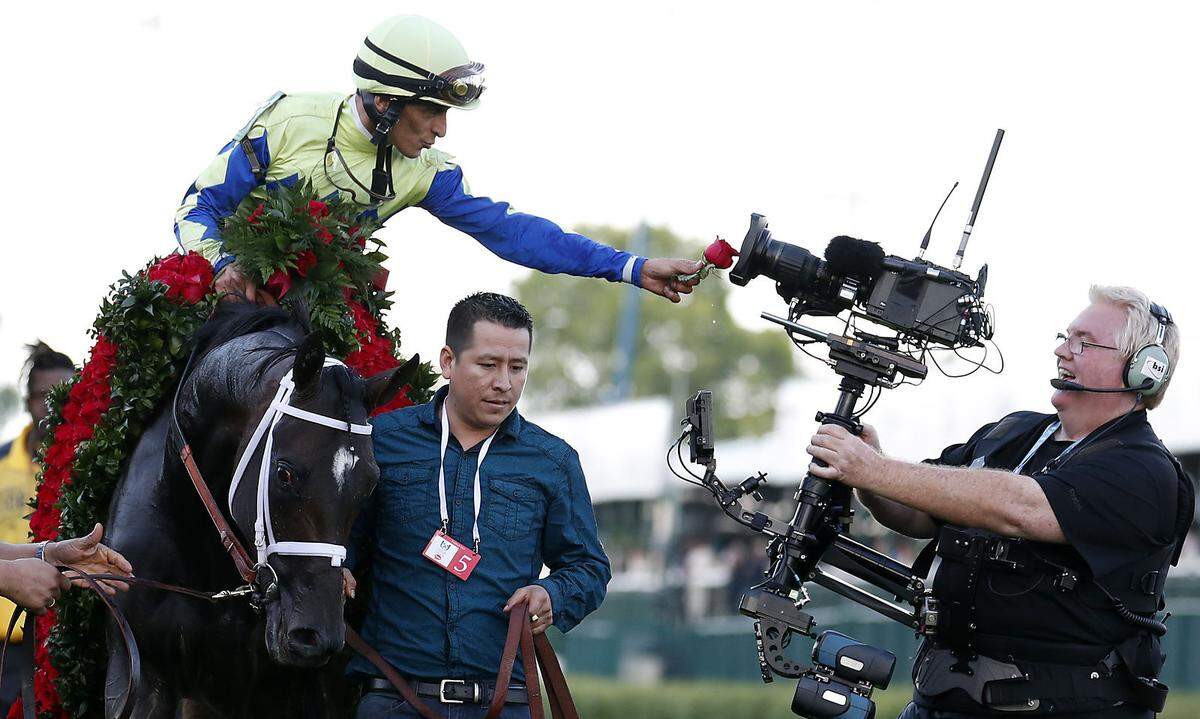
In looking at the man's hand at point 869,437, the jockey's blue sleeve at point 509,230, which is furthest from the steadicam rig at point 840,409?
the jockey's blue sleeve at point 509,230

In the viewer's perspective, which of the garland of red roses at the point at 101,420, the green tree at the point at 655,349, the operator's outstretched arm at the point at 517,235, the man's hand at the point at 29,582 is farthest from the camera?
the green tree at the point at 655,349

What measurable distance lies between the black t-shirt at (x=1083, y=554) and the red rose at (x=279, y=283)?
7.63ft

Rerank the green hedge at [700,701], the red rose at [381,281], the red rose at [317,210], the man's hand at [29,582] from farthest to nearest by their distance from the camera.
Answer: the green hedge at [700,701] → the red rose at [381,281] → the red rose at [317,210] → the man's hand at [29,582]

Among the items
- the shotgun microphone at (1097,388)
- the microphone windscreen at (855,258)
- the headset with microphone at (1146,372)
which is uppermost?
the microphone windscreen at (855,258)

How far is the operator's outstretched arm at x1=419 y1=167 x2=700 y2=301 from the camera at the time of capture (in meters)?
5.45

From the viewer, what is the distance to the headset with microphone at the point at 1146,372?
4.42 meters

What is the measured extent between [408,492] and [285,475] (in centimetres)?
44

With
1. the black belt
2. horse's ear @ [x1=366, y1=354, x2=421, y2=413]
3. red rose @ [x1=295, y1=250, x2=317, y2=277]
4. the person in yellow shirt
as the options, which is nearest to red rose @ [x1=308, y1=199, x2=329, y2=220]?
red rose @ [x1=295, y1=250, x2=317, y2=277]

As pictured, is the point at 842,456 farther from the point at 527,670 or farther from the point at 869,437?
the point at 527,670

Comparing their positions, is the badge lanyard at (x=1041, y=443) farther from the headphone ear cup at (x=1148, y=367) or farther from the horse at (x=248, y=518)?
the horse at (x=248, y=518)

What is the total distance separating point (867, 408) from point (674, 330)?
49.0 metres

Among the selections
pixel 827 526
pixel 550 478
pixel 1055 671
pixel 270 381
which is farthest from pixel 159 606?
pixel 1055 671

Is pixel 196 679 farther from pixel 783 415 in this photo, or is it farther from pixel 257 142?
pixel 783 415

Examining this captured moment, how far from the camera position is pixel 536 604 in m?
4.23
